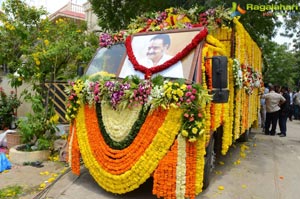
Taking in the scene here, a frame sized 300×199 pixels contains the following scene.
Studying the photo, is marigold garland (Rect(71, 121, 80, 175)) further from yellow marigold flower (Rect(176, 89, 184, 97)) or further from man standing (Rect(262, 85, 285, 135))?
man standing (Rect(262, 85, 285, 135))

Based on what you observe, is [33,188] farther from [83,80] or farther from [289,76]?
[289,76]

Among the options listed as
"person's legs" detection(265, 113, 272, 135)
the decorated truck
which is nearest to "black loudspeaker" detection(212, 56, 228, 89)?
the decorated truck

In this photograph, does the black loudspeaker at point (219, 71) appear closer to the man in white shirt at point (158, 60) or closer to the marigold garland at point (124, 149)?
the man in white shirt at point (158, 60)

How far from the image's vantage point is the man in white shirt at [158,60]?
418cm

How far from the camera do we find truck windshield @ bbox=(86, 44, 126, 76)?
4.81 m

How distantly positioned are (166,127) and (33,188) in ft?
7.75

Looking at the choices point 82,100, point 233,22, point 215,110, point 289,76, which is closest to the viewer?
point 215,110

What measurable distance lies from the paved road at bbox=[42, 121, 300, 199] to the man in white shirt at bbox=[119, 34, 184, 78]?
172 cm

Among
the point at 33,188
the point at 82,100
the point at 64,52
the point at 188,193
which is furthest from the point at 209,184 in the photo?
the point at 64,52

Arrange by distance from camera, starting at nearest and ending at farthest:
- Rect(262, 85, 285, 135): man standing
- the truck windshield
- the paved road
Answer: the paved road → the truck windshield → Rect(262, 85, 285, 135): man standing

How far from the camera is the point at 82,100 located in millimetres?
4492

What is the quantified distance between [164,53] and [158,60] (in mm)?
152

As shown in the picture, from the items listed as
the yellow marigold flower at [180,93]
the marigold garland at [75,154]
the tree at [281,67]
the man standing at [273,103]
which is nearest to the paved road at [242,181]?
the marigold garland at [75,154]

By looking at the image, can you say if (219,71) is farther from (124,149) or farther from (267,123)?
(267,123)
